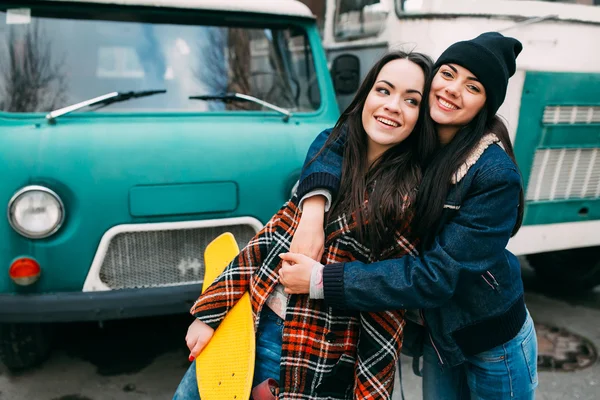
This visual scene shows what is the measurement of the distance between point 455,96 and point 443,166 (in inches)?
A: 6.6

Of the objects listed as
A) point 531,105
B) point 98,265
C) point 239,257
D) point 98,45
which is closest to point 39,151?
point 98,265

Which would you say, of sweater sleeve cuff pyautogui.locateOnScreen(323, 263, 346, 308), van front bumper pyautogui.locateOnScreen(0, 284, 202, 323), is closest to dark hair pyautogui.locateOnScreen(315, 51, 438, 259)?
sweater sleeve cuff pyautogui.locateOnScreen(323, 263, 346, 308)

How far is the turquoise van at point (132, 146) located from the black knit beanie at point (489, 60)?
4.76 feet

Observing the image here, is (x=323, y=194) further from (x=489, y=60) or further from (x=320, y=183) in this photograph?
(x=489, y=60)

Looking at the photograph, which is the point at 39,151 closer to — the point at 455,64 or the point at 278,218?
the point at 278,218

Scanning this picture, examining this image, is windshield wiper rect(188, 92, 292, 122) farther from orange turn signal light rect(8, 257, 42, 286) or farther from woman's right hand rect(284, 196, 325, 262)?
woman's right hand rect(284, 196, 325, 262)

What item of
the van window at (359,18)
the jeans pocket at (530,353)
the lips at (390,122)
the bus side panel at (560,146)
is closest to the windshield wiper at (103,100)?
the van window at (359,18)

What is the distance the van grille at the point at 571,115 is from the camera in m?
3.07

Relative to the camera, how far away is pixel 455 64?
1309mm

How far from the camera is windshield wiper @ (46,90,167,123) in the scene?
8.30ft

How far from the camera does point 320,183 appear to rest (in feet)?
4.34

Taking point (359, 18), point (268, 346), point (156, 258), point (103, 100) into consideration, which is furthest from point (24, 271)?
point (359, 18)

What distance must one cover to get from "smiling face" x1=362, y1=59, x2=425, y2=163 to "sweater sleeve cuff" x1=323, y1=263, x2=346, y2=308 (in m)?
0.35

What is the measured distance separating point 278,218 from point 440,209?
43 cm
